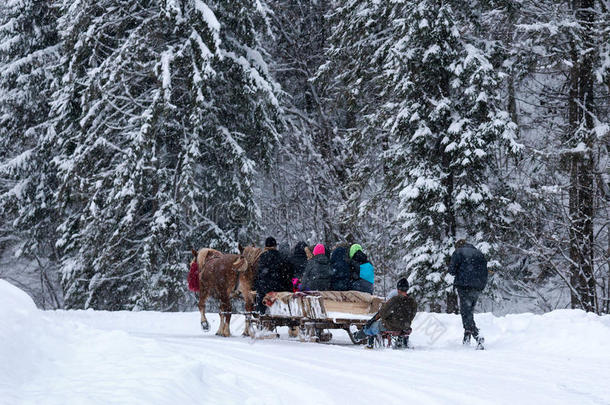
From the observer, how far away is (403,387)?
7.27 meters

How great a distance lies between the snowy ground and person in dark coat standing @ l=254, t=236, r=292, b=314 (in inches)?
61.1

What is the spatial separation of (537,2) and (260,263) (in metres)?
11.8

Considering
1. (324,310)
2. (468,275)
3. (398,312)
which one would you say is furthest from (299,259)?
(468,275)

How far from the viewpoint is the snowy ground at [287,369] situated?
5.75 meters

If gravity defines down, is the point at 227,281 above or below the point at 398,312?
above

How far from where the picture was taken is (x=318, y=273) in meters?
13.0

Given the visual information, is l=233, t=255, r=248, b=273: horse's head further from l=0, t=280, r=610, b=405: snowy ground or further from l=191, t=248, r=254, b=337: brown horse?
l=0, t=280, r=610, b=405: snowy ground

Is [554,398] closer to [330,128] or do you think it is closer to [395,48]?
[395,48]

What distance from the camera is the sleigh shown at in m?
11.8

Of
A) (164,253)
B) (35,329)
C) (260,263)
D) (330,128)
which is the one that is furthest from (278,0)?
(35,329)

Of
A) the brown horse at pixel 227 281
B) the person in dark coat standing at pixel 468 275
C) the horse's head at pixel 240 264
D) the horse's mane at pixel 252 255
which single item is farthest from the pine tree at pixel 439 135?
the horse's head at pixel 240 264

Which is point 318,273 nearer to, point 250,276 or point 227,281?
point 250,276

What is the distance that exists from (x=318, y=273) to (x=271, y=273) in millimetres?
1005

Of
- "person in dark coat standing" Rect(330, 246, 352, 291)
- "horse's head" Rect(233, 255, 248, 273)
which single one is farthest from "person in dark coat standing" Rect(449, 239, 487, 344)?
"horse's head" Rect(233, 255, 248, 273)
